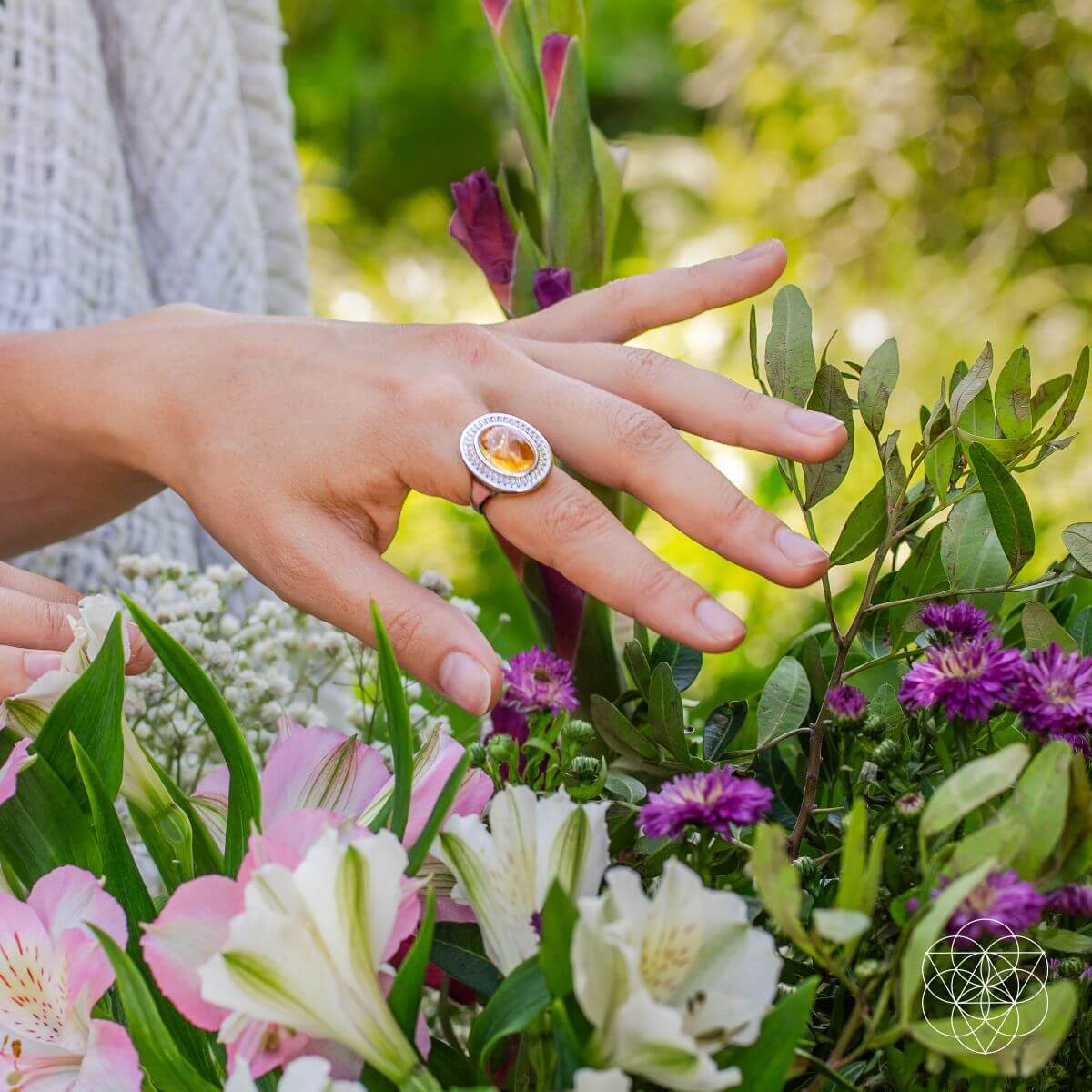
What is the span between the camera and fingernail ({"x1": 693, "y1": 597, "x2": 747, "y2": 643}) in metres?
0.40

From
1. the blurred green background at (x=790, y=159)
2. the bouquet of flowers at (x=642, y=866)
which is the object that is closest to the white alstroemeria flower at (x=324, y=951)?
the bouquet of flowers at (x=642, y=866)

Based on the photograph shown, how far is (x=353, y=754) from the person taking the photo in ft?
1.12

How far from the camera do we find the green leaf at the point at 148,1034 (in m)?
0.25

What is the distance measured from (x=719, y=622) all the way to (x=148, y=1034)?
222 mm

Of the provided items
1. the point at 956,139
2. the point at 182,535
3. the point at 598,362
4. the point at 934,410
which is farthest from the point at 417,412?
the point at 956,139

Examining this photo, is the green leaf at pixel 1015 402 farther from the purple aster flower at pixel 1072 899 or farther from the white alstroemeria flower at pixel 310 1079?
the white alstroemeria flower at pixel 310 1079

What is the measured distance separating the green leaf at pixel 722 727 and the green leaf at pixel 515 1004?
14cm

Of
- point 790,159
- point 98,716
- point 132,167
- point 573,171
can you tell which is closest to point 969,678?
point 98,716

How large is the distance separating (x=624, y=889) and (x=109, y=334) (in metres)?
0.47

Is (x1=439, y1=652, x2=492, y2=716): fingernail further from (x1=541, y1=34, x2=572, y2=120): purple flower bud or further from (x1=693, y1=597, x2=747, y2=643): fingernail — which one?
(x1=541, y1=34, x2=572, y2=120): purple flower bud

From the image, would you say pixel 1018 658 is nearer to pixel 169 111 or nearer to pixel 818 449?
pixel 818 449

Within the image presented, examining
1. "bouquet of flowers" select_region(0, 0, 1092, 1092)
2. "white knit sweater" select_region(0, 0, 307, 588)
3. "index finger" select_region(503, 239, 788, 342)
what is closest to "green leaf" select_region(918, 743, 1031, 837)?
"bouquet of flowers" select_region(0, 0, 1092, 1092)

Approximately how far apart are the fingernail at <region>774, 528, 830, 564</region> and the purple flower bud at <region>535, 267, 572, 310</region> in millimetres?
171

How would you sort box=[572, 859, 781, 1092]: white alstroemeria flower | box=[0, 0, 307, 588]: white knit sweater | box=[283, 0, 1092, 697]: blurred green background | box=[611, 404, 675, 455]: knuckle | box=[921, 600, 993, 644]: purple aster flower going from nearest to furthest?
box=[572, 859, 781, 1092]: white alstroemeria flower, box=[921, 600, 993, 644]: purple aster flower, box=[611, 404, 675, 455]: knuckle, box=[0, 0, 307, 588]: white knit sweater, box=[283, 0, 1092, 697]: blurred green background
